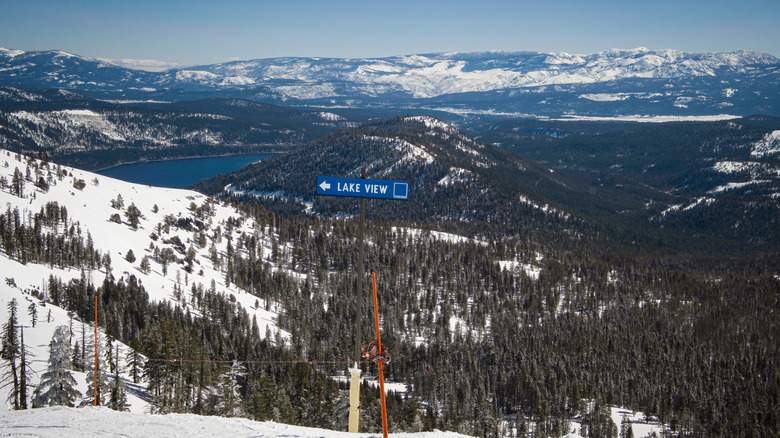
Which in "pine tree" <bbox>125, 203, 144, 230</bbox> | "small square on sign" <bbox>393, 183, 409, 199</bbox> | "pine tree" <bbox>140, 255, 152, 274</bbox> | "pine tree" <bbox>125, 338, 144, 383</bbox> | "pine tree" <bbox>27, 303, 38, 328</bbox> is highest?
"small square on sign" <bbox>393, 183, 409, 199</bbox>

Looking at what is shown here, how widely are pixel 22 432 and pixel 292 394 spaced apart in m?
62.8

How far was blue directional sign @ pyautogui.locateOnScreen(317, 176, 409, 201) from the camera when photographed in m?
30.1

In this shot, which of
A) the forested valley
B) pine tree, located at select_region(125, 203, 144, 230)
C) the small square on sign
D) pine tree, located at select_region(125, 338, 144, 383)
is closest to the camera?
the small square on sign

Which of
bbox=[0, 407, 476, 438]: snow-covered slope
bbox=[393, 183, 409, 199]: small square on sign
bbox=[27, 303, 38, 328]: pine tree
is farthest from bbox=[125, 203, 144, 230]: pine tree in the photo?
bbox=[393, 183, 409, 199]: small square on sign

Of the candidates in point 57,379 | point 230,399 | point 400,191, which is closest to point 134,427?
point 400,191

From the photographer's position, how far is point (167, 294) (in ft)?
492

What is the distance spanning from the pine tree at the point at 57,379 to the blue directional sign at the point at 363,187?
122ft

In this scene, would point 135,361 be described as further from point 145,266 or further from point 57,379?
point 145,266

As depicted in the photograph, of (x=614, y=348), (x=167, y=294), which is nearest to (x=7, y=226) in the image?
(x=167, y=294)

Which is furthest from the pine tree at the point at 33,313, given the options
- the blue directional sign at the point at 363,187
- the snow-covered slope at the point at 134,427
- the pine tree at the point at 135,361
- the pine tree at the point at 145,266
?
the blue directional sign at the point at 363,187

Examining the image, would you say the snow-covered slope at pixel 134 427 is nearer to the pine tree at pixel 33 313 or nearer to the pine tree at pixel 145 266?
the pine tree at pixel 33 313

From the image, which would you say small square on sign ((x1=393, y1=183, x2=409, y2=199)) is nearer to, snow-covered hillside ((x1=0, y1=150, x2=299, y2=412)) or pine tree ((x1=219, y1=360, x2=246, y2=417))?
pine tree ((x1=219, y1=360, x2=246, y2=417))

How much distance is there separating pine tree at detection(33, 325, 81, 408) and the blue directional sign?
122 feet

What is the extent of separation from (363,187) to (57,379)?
41.7m
